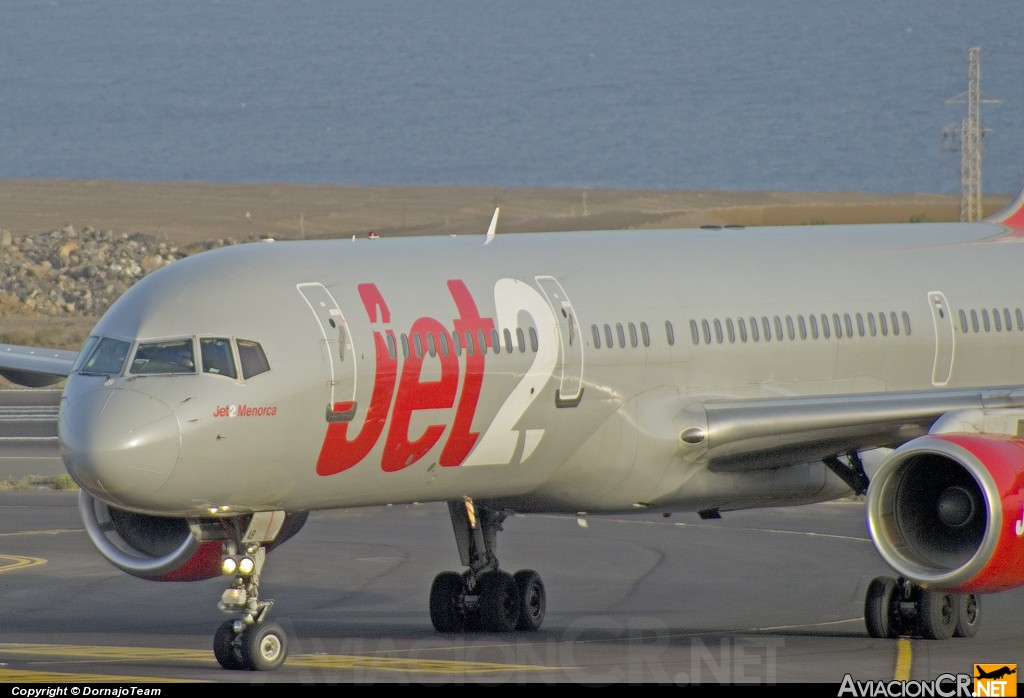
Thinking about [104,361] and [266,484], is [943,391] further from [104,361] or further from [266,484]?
[104,361]

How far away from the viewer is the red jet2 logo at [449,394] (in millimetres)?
21000

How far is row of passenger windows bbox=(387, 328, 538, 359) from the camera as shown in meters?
21.4

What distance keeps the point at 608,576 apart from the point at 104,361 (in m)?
12.7

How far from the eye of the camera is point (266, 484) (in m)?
20.4

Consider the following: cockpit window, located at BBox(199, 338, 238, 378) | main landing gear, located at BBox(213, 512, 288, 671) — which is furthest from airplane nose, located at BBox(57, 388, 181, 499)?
main landing gear, located at BBox(213, 512, 288, 671)

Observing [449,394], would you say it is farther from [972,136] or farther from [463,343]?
[972,136]

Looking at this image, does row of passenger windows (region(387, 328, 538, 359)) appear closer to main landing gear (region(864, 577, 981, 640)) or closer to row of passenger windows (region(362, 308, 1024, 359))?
row of passenger windows (region(362, 308, 1024, 359))

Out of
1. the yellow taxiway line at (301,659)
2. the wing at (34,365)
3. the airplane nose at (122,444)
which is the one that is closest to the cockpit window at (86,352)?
the airplane nose at (122,444)

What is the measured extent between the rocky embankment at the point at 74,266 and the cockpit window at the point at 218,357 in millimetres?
64219

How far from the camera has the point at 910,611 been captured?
24234 mm

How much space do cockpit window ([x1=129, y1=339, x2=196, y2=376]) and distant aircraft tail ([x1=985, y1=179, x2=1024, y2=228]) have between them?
48.8 ft

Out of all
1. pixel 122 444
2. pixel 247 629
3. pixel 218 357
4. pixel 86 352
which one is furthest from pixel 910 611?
pixel 86 352

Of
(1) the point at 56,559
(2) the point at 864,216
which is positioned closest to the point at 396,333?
(1) the point at 56,559

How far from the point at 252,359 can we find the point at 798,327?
27.7 feet
